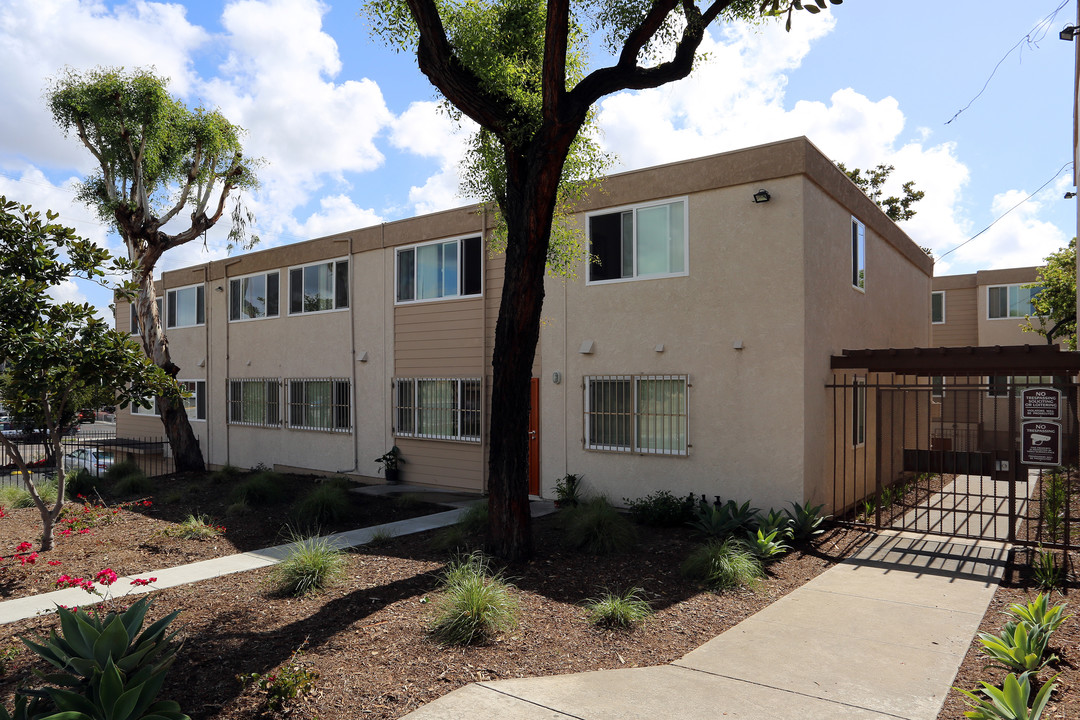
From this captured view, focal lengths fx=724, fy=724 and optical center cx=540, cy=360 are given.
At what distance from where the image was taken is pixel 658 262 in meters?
10.9

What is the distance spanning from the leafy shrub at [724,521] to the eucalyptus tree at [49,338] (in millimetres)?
6627

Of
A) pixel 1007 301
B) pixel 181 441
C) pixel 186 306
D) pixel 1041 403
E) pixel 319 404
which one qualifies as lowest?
pixel 181 441

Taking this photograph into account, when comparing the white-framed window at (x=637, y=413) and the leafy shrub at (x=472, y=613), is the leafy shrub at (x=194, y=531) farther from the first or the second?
the white-framed window at (x=637, y=413)

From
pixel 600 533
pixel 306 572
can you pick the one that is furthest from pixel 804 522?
pixel 306 572

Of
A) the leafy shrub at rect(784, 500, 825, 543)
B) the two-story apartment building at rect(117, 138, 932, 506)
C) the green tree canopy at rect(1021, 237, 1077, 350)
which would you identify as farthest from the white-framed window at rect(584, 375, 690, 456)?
the green tree canopy at rect(1021, 237, 1077, 350)

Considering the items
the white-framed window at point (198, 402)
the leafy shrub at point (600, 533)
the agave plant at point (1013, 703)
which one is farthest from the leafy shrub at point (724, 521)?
the white-framed window at point (198, 402)

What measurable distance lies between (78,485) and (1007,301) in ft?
94.1

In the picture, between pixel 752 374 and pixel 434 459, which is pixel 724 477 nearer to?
pixel 752 374

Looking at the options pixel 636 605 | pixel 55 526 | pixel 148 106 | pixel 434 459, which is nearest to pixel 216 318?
pixel 148 106

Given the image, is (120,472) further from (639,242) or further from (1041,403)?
(1041,403)

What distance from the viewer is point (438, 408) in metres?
13.9

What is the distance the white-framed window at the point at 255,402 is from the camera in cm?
1750

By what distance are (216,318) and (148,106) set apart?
6017 mm

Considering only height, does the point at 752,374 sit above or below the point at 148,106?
below
